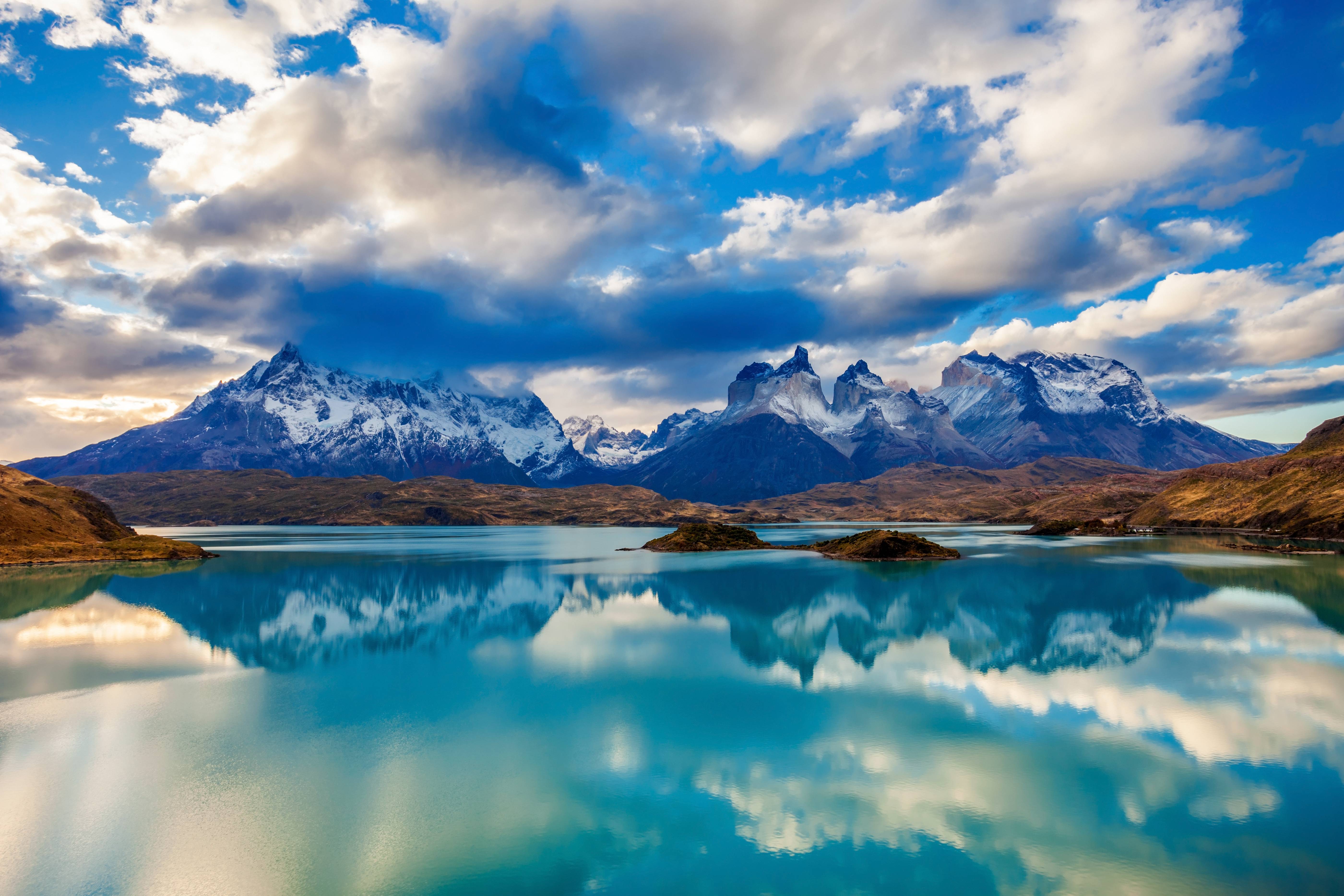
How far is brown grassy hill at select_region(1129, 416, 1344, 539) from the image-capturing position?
140375 millimetres

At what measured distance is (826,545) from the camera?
5556 inches

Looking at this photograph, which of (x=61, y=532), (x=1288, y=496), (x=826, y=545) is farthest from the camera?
(x=1288, y=496)

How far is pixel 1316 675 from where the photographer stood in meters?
38.8

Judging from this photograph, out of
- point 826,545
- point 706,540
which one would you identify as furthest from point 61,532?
point 826,545

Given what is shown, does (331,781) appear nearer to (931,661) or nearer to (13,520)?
(931,661)

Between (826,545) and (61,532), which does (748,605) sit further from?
(61,532)

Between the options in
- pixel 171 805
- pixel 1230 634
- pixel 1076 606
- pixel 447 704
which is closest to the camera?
pixel 171 805

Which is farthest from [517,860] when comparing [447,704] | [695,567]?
[695,567]

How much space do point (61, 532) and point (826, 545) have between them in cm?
14647

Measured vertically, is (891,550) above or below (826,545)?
above

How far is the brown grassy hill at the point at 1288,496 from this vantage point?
461 feet

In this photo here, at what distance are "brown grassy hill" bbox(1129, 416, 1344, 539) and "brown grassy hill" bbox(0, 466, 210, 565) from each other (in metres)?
232

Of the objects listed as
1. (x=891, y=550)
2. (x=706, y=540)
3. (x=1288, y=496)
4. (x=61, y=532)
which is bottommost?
(x=706, y=540)

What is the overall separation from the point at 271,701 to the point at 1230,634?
67.8 meters
